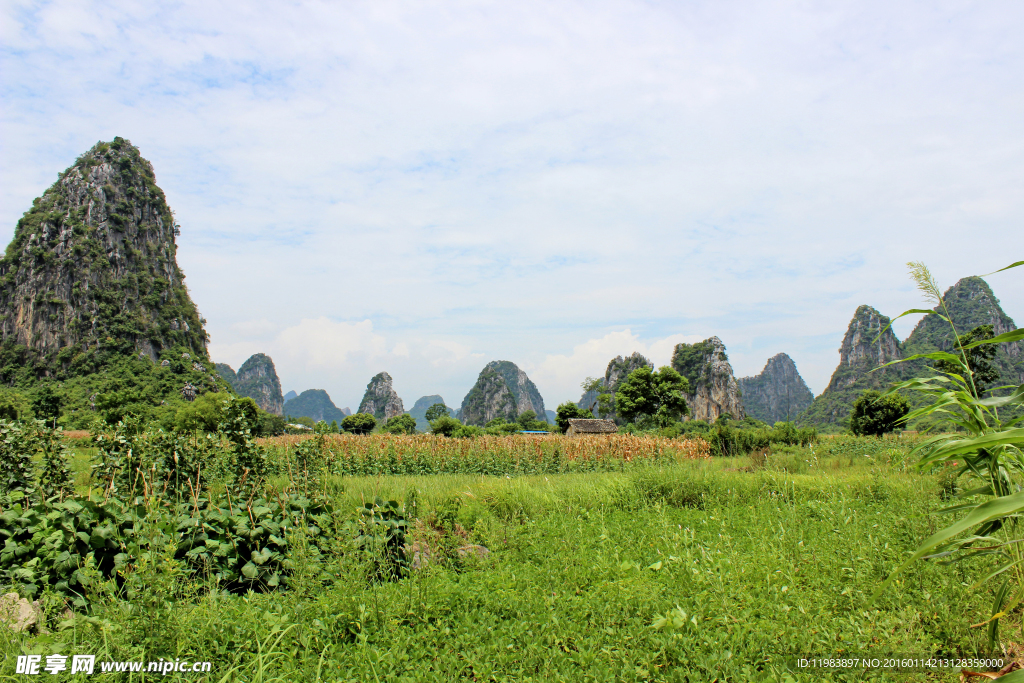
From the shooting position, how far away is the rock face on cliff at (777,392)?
426 feet

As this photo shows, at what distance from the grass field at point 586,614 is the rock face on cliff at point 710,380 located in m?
92.2

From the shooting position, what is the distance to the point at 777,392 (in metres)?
133

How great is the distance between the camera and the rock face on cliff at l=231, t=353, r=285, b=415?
128 meters

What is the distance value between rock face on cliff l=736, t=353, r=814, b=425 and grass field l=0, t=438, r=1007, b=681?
136 meters

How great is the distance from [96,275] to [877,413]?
275 ft

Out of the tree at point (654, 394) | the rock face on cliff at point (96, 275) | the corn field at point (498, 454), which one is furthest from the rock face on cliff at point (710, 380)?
the rock face on cliff at point (96, 275)

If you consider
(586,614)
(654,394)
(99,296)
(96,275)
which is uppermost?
(96,275)

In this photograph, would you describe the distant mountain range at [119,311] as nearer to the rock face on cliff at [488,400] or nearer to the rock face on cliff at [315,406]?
the rock face on cliff at [488,400]

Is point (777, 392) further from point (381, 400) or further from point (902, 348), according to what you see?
point (381, 400)

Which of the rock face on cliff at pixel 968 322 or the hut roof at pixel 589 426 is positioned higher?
the rock face on cliff at pixel 968 322

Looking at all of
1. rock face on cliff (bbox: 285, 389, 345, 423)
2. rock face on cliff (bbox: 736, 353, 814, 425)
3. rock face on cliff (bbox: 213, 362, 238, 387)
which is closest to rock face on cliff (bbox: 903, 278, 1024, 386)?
rock face on cliff (bbox: 736, 353, 814, 425)

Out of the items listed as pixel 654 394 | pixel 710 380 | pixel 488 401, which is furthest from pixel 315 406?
pixel 654 394

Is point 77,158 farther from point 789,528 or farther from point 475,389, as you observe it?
point 789,528

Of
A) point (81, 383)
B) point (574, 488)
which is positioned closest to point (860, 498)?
point (574, 488)
